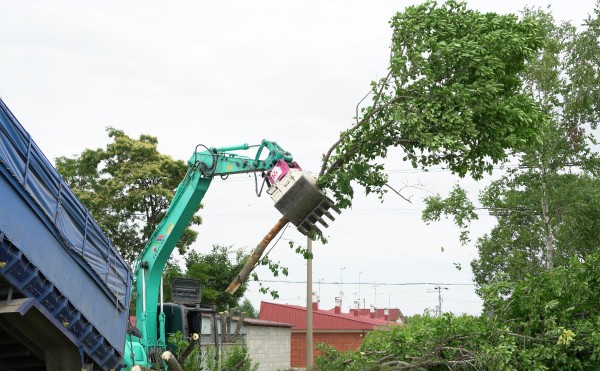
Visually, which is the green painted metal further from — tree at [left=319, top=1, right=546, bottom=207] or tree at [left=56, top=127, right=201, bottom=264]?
tree at [left=56, top=127, right=201, bottom=264]

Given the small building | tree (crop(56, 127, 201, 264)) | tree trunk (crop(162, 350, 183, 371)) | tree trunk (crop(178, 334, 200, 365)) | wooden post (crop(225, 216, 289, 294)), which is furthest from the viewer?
the small building

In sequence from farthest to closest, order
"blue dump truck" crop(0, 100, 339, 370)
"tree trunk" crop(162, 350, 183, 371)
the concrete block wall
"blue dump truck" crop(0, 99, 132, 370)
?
1. the concrete block wall
2. "tree trunk" crop(162, 350, 183, 371)
3. "blue dump truck" crop(0, 100, 339, 370)
4. "blue dump truck" crop(0, 99, 132, 370)

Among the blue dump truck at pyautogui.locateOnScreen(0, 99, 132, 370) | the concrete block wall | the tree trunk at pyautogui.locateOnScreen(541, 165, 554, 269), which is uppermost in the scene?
the tree trunk at pyautogui.locateOnScreen(541, 165, 554, 269)

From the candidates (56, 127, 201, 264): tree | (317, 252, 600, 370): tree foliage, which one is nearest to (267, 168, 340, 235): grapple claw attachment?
(317, 252, 600, 370): tree foliage

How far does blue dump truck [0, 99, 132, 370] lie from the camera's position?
8305mm

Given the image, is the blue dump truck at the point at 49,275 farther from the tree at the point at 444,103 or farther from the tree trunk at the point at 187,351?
the tree at the point at 444,103

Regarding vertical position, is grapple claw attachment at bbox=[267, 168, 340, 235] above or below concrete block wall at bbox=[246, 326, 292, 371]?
above

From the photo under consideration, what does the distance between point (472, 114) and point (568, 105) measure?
11133 mm

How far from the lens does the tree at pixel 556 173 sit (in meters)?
19.8

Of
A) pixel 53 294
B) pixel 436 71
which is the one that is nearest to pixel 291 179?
pixel 436 71

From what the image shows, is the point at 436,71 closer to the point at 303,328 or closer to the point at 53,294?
the point at 53,294

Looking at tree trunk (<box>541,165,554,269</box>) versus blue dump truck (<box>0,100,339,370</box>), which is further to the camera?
tree trunk (<box>541,165,554,269</box>)

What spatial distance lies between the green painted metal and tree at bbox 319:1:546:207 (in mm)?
1198

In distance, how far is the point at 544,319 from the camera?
35.2ft
